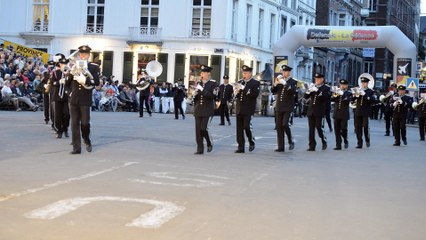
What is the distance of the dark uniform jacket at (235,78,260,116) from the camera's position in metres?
16.3

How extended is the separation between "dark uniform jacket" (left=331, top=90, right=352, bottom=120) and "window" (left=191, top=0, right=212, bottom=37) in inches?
1198

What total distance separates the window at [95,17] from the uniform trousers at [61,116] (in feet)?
111

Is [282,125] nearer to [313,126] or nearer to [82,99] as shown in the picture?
[313,126]

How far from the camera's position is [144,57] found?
165 feet

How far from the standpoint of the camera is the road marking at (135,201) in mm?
7477

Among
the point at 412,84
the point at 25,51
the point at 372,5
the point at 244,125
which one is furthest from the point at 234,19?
the point at 372,5

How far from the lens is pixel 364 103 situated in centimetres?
2039

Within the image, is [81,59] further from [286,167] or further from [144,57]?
[144,57]

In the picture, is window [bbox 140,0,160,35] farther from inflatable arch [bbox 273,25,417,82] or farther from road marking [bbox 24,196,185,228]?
road marking [bbox 24,196,185,228]

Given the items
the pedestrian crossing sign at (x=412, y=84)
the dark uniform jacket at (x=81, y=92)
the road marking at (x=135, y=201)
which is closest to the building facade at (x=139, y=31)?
the pedestrian crossing sign at (x=412, y=84)

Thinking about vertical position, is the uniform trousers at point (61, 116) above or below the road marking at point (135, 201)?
above

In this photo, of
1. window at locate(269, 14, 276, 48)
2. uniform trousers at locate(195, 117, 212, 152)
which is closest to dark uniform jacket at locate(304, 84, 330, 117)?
uniform trousers at locate(195, 117, 212, 152)

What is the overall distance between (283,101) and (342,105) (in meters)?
3.21

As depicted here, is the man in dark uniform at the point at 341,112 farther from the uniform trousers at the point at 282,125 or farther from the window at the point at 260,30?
the window at the point at 260,30
